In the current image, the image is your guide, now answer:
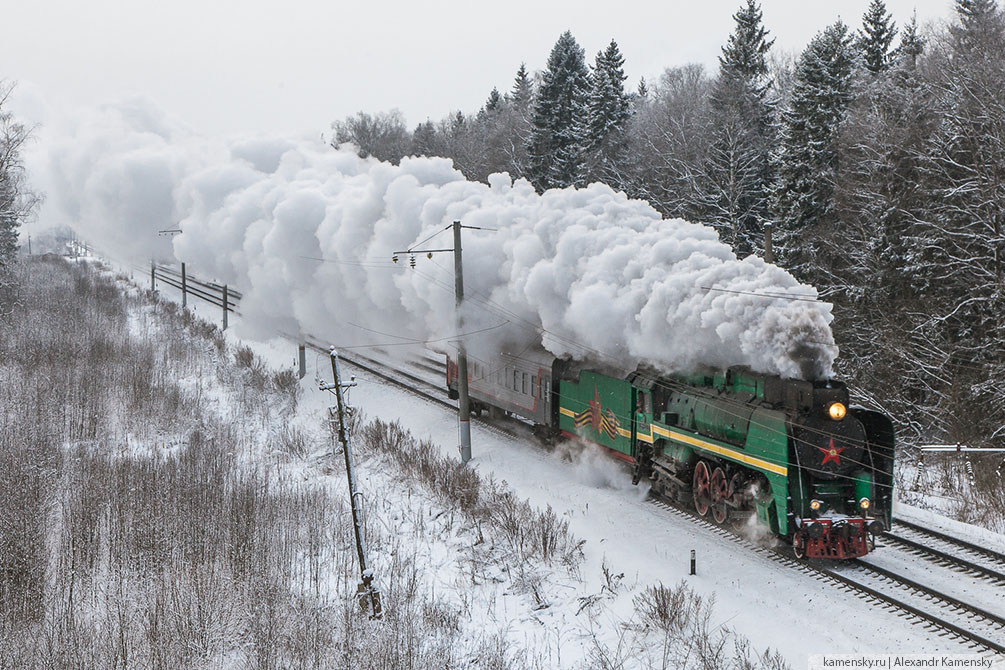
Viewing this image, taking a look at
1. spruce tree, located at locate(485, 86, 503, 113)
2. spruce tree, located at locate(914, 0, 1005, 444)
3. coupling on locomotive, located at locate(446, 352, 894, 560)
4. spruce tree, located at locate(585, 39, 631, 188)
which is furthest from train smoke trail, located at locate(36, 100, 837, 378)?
spruce tree, located at locate(485, 86, 503, 113)

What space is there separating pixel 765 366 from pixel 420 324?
13.9 meters

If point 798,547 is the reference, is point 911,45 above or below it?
above

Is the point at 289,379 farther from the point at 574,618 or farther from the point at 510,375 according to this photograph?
the point at 574,618

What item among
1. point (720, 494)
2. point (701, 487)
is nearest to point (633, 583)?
point (720, 494)

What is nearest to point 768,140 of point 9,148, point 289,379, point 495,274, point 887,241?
point 887,241

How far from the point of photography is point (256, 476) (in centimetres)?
1908

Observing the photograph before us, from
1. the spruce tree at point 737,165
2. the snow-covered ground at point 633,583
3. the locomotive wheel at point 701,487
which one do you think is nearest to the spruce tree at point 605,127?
the spruce tree at point 737,165

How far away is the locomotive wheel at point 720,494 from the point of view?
13461 millimetres

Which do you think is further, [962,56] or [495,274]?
[962,56]

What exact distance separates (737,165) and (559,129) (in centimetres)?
1140

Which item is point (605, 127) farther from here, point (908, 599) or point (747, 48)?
point (908, 599)

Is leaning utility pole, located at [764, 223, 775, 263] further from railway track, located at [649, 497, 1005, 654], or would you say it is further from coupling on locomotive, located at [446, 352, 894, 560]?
railway track, located at [649, 497, 1005, 654]

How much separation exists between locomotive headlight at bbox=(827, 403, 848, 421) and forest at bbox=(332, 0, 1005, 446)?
1003cm

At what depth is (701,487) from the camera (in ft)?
46.5
